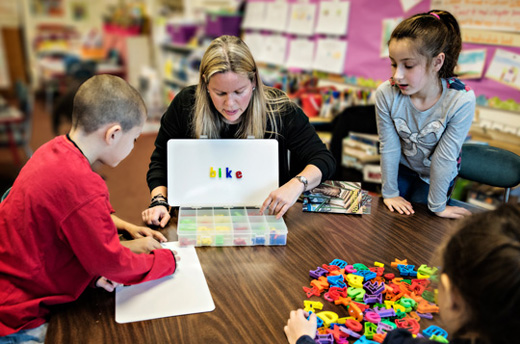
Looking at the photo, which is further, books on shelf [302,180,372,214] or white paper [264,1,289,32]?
white paper [264,1,289,32]

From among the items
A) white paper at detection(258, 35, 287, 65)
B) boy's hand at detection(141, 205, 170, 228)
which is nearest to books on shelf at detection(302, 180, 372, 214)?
boy's hand at detection(141, 205, 170, 228)

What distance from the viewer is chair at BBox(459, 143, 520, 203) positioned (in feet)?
5.57

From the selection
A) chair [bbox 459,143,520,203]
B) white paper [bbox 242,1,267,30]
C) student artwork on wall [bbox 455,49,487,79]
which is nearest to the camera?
chair [bbox 459,143,520,203]

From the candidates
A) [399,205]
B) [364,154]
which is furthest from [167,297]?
[364,154]

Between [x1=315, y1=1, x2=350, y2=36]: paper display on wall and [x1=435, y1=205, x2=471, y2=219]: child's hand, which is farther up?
[x1=315, y1=1, x2=350, y2=36]: paper display on wall

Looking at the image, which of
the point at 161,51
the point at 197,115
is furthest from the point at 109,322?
the point at 161,51

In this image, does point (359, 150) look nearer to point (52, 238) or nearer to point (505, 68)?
point (505, 68)

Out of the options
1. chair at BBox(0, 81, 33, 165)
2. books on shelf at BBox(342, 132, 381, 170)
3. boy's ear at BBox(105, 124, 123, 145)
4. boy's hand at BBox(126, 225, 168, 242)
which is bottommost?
chair at BBox(0, 81, 33, 165)

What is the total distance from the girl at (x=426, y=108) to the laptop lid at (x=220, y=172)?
1.61ft

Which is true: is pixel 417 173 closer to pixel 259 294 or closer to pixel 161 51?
pixel 259 294

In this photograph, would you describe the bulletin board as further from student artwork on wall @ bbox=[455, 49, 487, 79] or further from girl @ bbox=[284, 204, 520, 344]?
girl @ bbox=[284, 204, 520, 344]

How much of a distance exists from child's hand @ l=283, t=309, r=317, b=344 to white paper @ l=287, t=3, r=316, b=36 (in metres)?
2.93

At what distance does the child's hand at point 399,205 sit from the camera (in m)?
1.43

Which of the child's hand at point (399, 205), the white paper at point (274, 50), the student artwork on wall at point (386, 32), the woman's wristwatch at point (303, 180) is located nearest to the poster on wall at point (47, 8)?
the white paper at point (274, 50)
